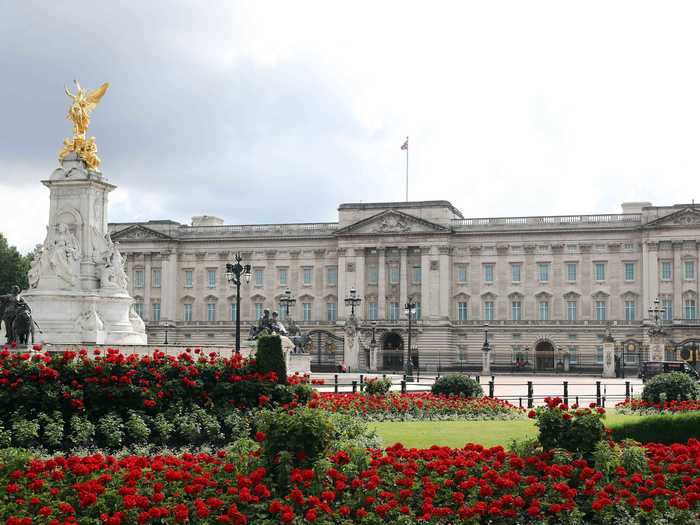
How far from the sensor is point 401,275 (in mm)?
90125

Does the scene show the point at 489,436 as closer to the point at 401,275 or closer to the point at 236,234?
the point at 401,275

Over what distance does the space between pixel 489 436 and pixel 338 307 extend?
71929mm

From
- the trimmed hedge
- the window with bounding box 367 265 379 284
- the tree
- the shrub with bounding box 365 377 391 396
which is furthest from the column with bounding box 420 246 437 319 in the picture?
the trimmed hedge

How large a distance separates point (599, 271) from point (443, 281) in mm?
14212

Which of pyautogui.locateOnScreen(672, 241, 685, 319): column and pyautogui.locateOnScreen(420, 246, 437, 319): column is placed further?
pyautogui.locateOnScreen(420, 246, 437, 319): column

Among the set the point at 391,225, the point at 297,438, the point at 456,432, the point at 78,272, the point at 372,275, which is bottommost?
the point at 456,432

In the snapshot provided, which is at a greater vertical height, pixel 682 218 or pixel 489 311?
pixel 682 218

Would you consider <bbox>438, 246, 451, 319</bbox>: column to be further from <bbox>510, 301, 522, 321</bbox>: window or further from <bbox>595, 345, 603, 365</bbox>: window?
<bbox>595, 345, 603, 365</bbox>: window

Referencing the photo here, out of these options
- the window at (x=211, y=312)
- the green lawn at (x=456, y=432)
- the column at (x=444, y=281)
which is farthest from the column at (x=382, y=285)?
the green lawn at (x=456, y=432)

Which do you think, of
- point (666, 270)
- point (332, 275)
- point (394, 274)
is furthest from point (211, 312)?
point (666, 270)

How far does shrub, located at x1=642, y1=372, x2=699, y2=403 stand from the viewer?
2641 centimetres

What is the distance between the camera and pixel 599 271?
285 ft

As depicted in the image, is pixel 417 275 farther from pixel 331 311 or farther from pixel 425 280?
pixel 331 311

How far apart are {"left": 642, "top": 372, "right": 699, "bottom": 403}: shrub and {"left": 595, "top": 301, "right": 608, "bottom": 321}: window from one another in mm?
60771
